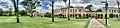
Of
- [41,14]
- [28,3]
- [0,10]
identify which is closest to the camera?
[0,10]

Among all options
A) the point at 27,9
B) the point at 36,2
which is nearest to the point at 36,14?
the point at 27,9

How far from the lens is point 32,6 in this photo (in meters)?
62.6

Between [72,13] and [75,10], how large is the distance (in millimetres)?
1278

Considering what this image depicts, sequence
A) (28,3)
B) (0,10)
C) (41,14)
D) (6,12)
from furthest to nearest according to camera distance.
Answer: (41,14) < (28,3) < (6,12) < (0,10)

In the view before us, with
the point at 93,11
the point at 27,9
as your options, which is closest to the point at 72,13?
the point at 93,11

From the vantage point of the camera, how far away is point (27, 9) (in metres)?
63.6

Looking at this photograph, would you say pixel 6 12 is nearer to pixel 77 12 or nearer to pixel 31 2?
pixel 31 2

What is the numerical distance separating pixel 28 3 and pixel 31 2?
2.85 ft

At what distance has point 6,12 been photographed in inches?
2276

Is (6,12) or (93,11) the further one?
(93,11)

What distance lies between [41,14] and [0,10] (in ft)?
63.4

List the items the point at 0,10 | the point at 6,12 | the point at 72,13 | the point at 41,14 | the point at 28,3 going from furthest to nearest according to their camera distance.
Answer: the point at 72,13, the point at 41,14, the point at 28,3, the point at 6,12, the point at 0,10

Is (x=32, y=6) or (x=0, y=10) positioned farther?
(x=32, y=6)

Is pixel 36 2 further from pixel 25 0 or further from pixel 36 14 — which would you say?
pixel 36 14
